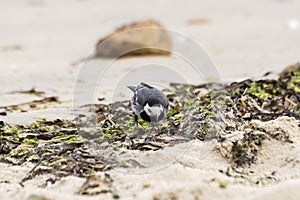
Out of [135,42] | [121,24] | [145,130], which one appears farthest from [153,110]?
[121,24]

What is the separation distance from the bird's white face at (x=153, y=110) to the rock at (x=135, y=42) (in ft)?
9.68

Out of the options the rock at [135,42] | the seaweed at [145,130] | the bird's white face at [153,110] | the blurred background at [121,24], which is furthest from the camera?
the rock at [135,42]

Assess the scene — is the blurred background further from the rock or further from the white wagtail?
the white wagtail

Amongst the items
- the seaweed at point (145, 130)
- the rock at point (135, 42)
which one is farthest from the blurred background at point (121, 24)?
the seaweed at point (145, 130)

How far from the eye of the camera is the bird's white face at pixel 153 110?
12.1 feet

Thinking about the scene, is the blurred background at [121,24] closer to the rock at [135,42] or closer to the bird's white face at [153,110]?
the rock at [135,42]

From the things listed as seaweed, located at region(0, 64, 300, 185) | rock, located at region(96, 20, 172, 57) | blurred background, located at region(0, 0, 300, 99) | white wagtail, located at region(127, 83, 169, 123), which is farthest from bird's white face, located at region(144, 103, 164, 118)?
rock, located at region(96, 20, 172, 57)

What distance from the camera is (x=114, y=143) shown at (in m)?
3.48

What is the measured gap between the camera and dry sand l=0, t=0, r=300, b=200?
2.78 meters

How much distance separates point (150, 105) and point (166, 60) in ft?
9.15

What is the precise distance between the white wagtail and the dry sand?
1.51 ft

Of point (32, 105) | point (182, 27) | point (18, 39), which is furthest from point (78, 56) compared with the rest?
point (32, 105)

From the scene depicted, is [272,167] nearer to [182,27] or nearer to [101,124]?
[101,124]

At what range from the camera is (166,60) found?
21.1ft
